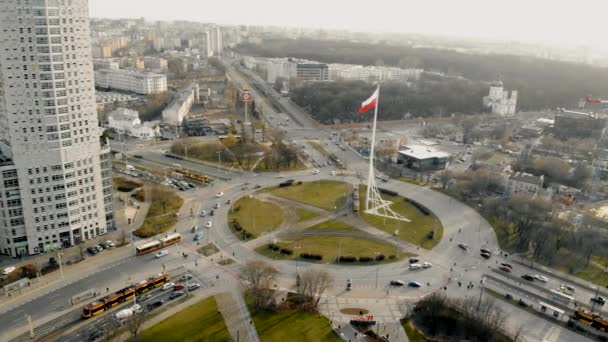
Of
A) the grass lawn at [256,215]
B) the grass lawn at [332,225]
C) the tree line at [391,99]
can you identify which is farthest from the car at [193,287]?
the tree line at [391,99]

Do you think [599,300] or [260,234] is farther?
[260,234]

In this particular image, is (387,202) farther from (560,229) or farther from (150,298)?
(150,298)

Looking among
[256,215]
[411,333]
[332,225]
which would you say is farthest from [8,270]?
[411,333]

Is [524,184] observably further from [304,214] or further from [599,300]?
[304,214]

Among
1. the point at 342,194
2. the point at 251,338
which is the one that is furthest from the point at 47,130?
the point at 342,194

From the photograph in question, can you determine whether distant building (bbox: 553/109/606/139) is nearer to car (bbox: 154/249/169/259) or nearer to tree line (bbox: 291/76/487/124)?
tree line (bbox: 291/76/487/124)

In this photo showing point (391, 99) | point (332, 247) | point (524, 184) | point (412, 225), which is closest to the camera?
point (332, 247)
